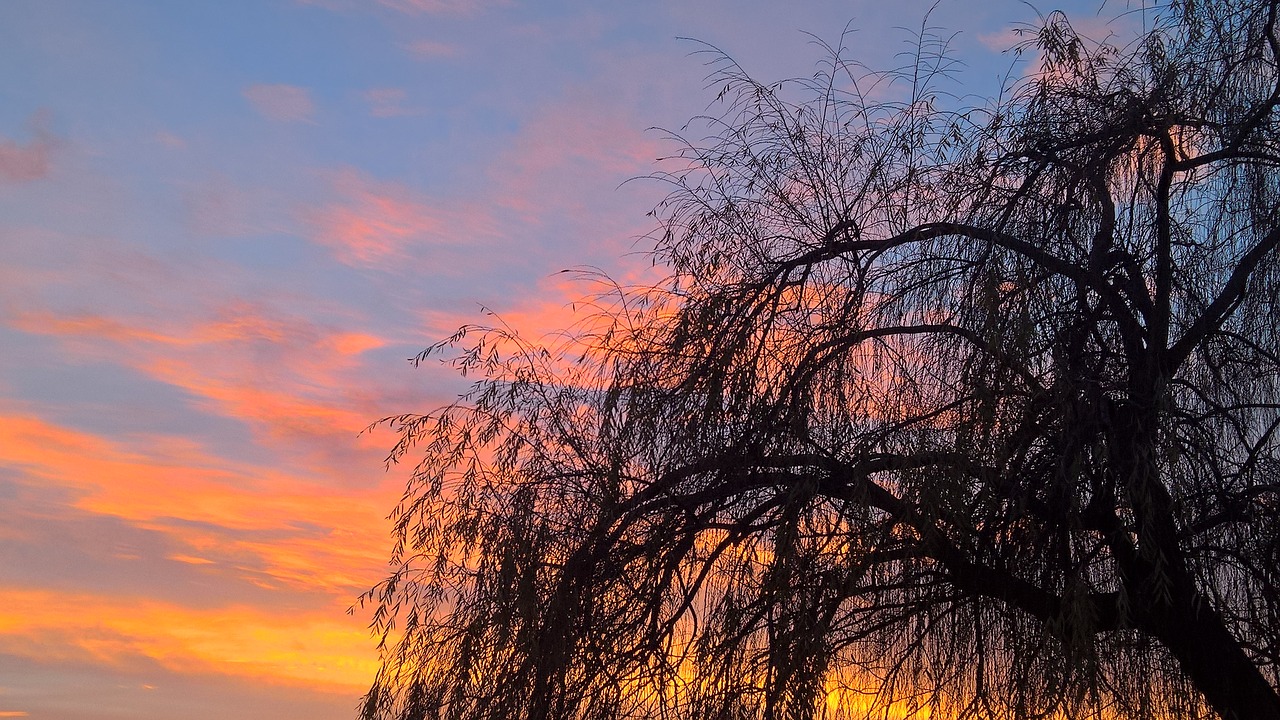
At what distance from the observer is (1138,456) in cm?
410

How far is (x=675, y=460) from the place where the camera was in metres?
4.96

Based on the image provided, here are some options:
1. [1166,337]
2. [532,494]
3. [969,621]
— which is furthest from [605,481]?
[1166,337]

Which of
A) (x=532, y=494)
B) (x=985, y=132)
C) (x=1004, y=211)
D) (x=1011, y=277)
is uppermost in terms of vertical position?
(x=985, y=132)

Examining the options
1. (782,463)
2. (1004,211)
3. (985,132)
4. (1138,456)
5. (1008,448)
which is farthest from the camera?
(985,132)

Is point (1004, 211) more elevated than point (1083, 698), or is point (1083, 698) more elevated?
point (1004, 211)

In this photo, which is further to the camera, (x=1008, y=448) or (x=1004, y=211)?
(x=1004, y=211)

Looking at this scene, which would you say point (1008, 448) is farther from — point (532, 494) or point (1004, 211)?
point (532, 494)

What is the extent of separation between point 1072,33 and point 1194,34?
0.56 meters

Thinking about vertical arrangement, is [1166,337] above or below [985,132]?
below

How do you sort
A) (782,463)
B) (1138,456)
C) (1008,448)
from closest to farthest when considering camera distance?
(1138,456) < (1008,448) < (782,463)

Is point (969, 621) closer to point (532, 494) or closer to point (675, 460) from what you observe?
point (675, 460)

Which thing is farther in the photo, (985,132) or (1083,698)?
(985,132)

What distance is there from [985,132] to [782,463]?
184 centimetres

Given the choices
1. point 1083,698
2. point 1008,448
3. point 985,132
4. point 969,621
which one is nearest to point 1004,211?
point 985,132
